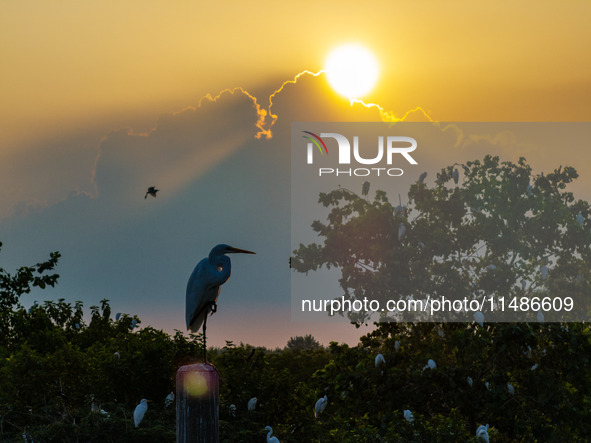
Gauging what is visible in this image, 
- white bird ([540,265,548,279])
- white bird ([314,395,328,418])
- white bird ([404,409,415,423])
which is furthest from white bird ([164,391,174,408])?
white bird ([540,265,548,279])

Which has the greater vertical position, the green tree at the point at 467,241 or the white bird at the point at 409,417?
the green tree at the point at 467,241

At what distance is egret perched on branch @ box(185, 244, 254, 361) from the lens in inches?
392

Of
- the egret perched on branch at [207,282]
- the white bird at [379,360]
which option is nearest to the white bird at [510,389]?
the white bird at [379,360]

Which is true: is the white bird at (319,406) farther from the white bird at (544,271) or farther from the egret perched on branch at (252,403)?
the white bird at (544,271)

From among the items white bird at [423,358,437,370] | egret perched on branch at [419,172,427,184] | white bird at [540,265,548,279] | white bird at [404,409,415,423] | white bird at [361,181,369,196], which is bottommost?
white bird at [404,409,415,423]

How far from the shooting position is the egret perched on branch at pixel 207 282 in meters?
9.95

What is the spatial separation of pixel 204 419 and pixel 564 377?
13126mm

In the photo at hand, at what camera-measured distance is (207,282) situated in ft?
32.6

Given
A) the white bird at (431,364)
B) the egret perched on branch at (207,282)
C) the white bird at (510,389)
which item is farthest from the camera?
the white bird at (431,364)

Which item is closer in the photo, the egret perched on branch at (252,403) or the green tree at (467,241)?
the egret perched on branch at (252,403)

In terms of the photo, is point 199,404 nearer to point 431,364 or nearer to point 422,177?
point 431,364

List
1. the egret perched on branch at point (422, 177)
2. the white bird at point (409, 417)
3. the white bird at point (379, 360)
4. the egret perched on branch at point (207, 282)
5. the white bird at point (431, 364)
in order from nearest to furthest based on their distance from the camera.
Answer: the egret perched on branch at point (207, 282)
the white bird at point (409, 417)
the white bird at point (431, 364)
the white bird at point (379, 360)
the egret perched on branch at point (422, 177)

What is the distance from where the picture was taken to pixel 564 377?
19469 mm

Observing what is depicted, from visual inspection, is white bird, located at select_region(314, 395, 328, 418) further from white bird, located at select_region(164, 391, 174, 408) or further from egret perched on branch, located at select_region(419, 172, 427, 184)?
egret perched on branch, located at select_region(419, 172, 427, 184)
